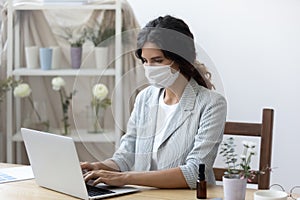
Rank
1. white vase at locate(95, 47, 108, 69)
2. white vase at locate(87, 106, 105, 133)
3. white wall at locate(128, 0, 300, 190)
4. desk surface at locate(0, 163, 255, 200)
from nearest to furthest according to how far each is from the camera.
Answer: desk surface at locate(0, 163, 255, 200) < white vase at locate(87, 106, 105, 133) < white vase at locate(95, 47, 108, 69) < white wall at locate(128, 0, 300, 190)

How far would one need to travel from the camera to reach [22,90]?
3406mm

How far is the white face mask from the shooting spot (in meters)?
2.22

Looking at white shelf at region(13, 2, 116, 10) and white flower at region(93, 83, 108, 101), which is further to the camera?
white shelf at region(13, 2, 116, 10)

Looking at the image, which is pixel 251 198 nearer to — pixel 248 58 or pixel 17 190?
pixel 17 190

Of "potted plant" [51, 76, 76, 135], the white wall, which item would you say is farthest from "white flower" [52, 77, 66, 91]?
the white wall

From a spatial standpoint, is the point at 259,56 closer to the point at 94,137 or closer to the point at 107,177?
the point at 94,137

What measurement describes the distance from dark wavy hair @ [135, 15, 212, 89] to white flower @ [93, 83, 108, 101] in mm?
925

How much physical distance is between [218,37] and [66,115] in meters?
0.92

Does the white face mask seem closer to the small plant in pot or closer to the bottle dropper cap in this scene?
the bottle dropper cap

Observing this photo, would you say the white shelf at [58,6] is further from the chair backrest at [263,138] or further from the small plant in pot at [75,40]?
the chair backrest at [263,138]

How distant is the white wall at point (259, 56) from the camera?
3328 mm

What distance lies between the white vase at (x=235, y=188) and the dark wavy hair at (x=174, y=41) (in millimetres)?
491

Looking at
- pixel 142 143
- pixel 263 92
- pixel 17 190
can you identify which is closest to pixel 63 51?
pixel 263 92

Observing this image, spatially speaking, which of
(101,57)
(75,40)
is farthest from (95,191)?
(75,40)
